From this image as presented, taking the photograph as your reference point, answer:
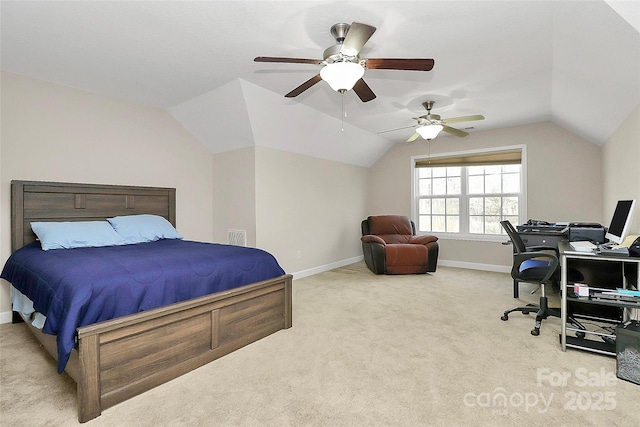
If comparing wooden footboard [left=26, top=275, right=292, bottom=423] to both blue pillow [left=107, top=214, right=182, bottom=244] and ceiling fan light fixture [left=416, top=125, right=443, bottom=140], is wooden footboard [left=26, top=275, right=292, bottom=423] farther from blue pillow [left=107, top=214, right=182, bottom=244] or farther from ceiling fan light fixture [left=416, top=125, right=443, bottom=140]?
ceiling fan light fixture [left=416, top=125, right=443, bottom=140]

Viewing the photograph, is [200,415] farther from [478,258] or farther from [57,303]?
[478,258]

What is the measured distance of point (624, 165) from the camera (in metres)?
3.09

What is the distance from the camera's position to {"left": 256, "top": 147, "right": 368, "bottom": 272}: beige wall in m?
4.30

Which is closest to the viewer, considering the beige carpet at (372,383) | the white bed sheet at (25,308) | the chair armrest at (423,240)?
the beige carpet at (372,383)

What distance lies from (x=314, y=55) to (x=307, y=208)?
263 centimetres

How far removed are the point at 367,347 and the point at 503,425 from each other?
1035 millimetres

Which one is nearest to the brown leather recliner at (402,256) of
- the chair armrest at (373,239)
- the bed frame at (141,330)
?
the chair armrest at (373,239)

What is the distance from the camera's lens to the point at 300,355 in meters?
2.30

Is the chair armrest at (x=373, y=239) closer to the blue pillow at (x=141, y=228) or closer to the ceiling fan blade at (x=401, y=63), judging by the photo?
the blue pillow at (x=141, y=228)

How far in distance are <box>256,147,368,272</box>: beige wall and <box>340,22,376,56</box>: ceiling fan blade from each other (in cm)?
239

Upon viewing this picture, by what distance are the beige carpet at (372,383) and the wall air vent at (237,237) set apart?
1712 millimetres

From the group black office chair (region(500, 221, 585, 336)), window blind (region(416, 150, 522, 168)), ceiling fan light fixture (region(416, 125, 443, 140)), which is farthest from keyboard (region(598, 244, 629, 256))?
window blind (region(416, 150, 522, 168))

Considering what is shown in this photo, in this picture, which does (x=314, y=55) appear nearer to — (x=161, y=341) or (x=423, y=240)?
(x=161, y=341)

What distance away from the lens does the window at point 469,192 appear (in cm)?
514
